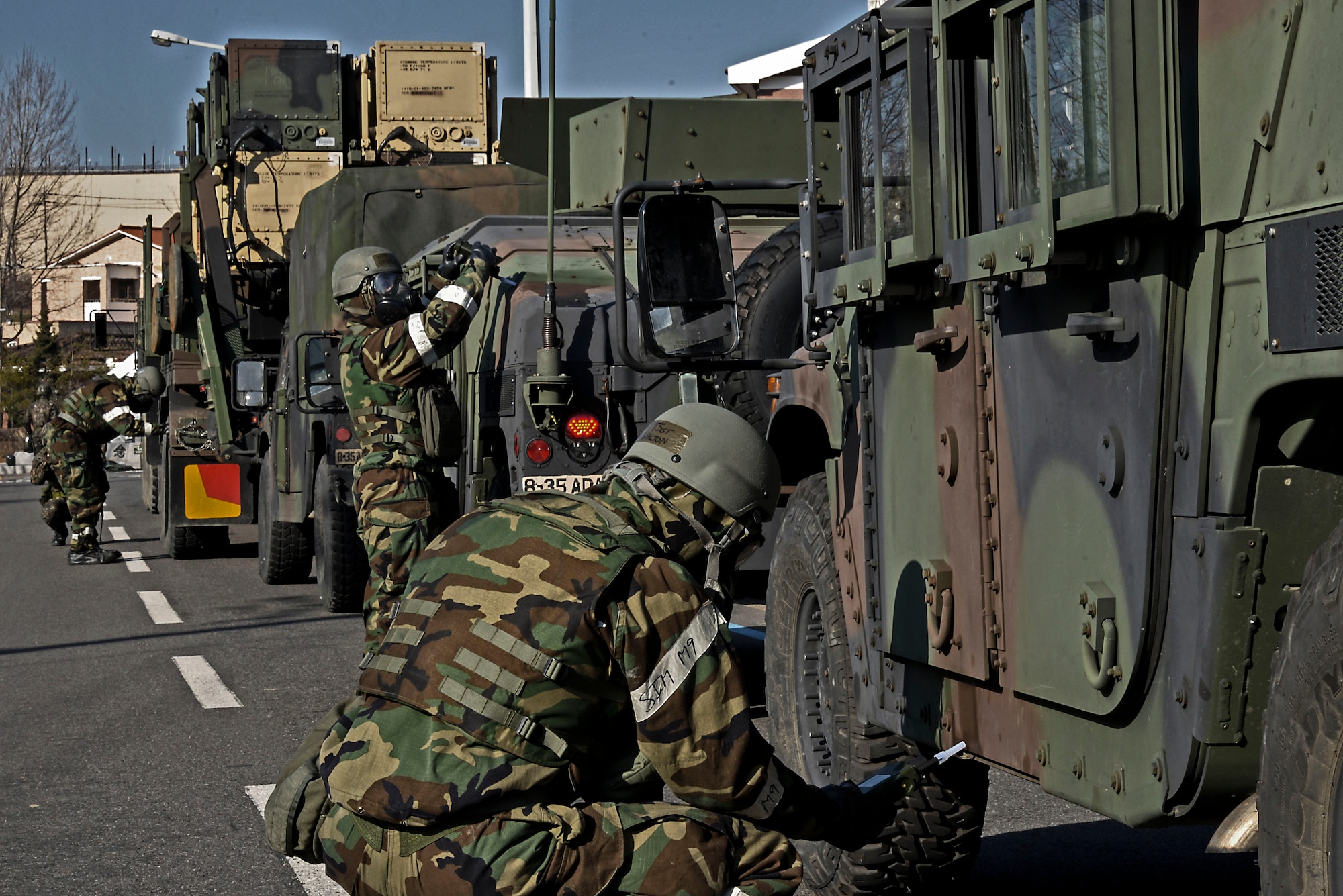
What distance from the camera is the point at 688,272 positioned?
5180 mm

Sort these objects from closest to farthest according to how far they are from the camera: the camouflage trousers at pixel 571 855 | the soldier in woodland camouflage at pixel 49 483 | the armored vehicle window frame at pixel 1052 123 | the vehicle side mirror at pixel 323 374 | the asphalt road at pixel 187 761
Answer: the armored vehicle window frame at pixel 1052 123, the camouflage trousers at pixel 571 855, the asphalt road at pixel 187 761, the vehicle side mirror at pixel 323 374, the soldier in woodland camouflage at pixel 49 483

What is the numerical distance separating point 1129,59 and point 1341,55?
442 mm

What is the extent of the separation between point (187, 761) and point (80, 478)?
9.33m

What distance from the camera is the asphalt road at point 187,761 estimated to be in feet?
17.3

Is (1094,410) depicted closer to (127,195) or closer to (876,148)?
(876,148)

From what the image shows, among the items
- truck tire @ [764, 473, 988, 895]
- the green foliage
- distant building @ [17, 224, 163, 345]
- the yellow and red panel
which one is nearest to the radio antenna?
truck tire @ [764, 473, 988, 895]

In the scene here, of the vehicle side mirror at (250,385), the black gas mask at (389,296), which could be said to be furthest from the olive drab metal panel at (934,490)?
the vehicle side mirror at (250,385)

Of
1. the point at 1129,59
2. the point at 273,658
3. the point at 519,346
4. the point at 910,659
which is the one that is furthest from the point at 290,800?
the point at 273,658

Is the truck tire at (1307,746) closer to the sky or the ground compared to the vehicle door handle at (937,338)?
closer to the ground

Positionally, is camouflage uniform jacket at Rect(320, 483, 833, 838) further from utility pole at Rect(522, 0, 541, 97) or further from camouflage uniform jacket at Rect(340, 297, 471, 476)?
utility pole at Rect(522, 0, 541, 97)

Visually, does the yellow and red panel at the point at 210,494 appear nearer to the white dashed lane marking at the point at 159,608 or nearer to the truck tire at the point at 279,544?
the truck tire at the point at 279,544

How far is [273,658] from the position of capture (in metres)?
9.84

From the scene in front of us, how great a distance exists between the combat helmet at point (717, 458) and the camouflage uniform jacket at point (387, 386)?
469 centimetres

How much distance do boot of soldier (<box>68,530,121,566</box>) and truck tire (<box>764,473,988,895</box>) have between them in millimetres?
11804
